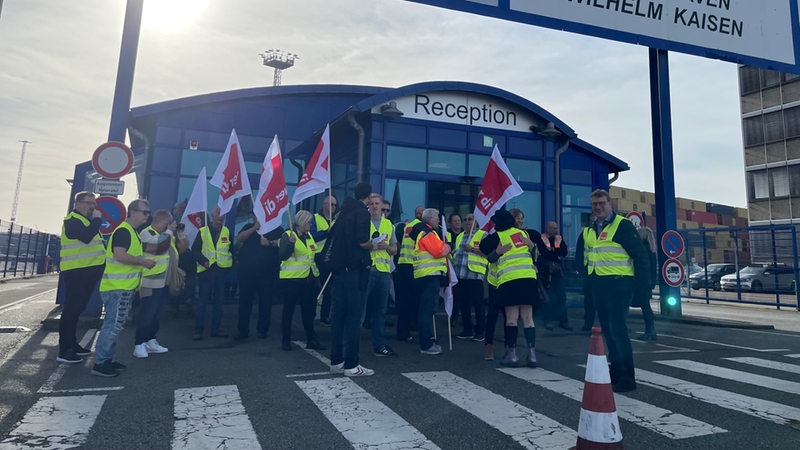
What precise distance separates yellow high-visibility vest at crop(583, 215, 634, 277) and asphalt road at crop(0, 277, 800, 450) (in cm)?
119

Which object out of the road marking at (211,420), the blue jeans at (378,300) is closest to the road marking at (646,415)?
the blue jeans at (378,300)

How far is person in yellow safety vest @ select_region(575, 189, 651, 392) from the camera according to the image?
4.73 meters

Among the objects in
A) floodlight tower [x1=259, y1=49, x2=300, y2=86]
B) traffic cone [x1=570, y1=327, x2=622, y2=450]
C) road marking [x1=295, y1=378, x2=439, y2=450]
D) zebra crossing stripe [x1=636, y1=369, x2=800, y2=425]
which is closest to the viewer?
traffic cone [x1=570, y1=327, x2=622, y2=450]

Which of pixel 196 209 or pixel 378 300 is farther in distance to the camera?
pixel 196 209

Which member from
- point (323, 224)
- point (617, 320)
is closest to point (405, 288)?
point (323, 224)

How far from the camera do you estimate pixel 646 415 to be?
3850mm

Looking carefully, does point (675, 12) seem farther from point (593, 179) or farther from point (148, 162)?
point (148, 162)

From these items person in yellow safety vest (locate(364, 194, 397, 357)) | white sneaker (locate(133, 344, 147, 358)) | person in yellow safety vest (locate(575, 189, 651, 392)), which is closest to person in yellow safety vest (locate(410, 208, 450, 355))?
person in yellow safety vest (locate(364, 194, 397, 357))

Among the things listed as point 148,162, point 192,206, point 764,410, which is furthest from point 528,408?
point 148,162

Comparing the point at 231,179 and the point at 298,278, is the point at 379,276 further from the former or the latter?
the point at 231,179

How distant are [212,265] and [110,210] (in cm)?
198

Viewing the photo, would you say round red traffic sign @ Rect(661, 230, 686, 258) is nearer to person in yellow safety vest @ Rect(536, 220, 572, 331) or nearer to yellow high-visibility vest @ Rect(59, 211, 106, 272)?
person in yellow safety vest @ Rect(536, 220, 572, 331)

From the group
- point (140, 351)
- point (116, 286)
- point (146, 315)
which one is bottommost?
point (140, 351)

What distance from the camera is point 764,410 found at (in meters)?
4.04
